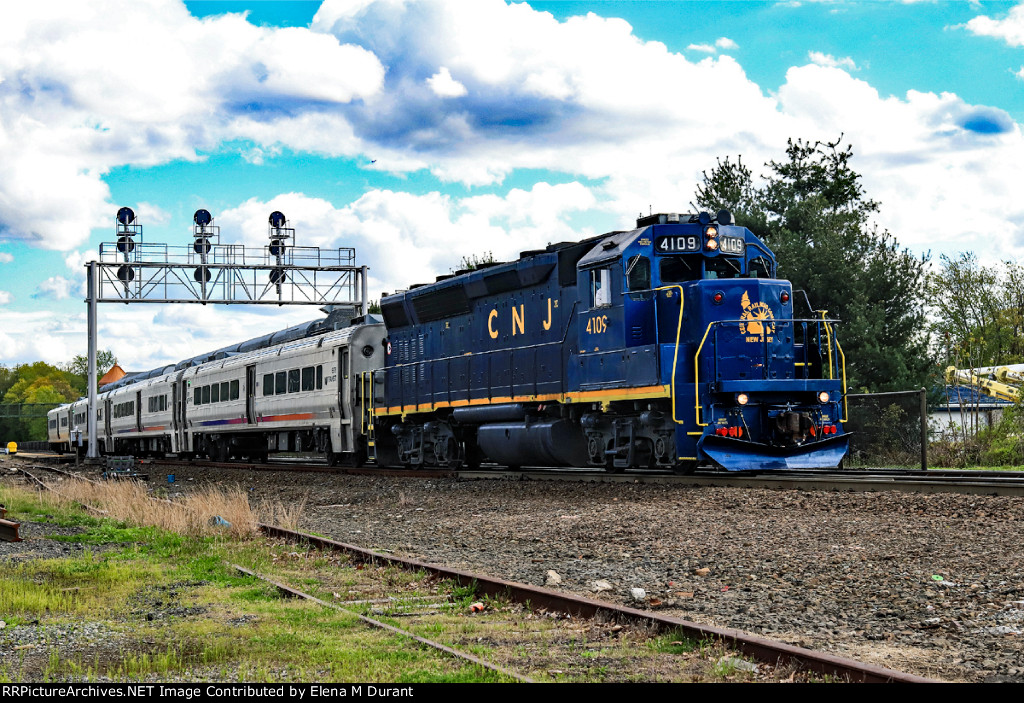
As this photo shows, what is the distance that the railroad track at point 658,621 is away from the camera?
468 centimetres

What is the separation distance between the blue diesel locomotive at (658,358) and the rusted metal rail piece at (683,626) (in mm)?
6261

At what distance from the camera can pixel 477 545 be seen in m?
10.4

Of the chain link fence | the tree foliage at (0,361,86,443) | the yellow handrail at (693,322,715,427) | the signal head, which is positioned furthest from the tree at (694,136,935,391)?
the tree foliage at (0,361,86,443)

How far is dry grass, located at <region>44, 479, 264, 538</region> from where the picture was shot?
12.0 m

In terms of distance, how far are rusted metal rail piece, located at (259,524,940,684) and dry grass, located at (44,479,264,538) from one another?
331 cm

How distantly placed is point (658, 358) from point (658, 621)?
8.45 metres

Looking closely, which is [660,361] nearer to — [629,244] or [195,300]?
[629,244]

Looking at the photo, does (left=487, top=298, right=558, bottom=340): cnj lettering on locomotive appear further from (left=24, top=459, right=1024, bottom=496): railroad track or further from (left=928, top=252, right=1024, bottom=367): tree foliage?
(left=928, top=252, right=1024, bottom=367): tree foliage

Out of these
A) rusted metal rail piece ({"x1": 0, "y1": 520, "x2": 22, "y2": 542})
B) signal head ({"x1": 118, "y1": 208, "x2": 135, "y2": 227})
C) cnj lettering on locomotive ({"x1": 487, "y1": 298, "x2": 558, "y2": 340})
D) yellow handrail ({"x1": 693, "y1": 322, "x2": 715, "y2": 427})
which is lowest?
rusted metal rail piece ({"x1": 0, "y1": 520, "x2": 22, "y2": 542})

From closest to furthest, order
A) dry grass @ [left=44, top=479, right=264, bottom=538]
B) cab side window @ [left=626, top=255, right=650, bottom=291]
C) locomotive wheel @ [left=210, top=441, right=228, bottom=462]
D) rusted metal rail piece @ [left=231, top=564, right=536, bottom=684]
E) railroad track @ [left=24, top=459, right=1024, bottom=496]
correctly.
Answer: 1. rusted metal rail piece @ [left=231, top=564, right=536, bottom=684]
2. dry grass @ [left=44, top=479, right=264, bottom=538]
3. railroad track @ [left=24, top=459, right=1024, bottom=496]
4. cab side window @ [left=626, top=255, right=650, bottom=291]
5. locomotive wheel @ [left=210, top=441, right=228, bottom=462]

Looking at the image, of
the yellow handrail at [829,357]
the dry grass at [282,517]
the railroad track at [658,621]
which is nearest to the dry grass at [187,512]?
the dry grass at [282,517]

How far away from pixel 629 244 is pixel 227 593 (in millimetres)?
8859

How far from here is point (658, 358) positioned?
46.6 ft
